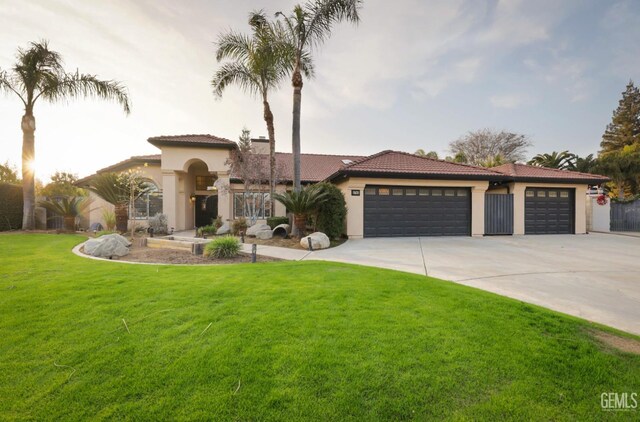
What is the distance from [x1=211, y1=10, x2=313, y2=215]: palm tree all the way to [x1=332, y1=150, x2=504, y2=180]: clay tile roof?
199 inches

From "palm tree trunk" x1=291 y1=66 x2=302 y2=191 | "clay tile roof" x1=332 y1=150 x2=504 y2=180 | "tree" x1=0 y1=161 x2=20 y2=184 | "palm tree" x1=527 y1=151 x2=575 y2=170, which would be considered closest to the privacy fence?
"clay tile roof" x1=332 y1=150 x2=504 y2=180

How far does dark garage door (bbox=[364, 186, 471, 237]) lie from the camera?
12.8m

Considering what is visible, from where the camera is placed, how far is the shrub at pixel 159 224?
568 inches

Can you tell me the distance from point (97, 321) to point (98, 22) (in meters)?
10.6

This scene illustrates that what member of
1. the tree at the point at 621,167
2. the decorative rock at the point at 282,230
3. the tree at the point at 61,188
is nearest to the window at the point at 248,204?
the decorative rock at the point at 282,230

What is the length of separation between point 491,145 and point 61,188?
53.3m

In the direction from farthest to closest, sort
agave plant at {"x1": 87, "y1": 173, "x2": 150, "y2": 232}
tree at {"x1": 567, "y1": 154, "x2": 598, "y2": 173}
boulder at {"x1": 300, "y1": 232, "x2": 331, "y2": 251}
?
tree at {"x1": 567, "y1": 154, "x2": 598, "y2": 173}, agave plant at {"x1": 87, "y1": 173, "x2": 150, "y2": 232}, boulder at {"x1": 300, "y1": 232, "x2": 331, "y2": 251}

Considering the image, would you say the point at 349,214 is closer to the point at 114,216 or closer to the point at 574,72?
the point at 114,216

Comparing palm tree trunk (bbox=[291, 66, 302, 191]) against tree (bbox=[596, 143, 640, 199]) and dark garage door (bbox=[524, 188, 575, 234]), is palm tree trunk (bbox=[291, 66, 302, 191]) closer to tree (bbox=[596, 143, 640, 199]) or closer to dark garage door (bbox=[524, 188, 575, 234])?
dark garage door (bbox=[524, 188, 575, 234])

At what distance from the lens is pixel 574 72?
47.3 feet

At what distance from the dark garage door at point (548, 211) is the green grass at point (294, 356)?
13918 millimetres

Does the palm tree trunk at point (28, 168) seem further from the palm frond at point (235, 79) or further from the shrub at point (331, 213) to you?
the shrub at point (331, 213)

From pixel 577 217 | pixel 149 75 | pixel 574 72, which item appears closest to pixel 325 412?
pixel 149 75

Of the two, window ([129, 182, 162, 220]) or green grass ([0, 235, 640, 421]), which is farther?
window ([129, 182, 162, 220])
